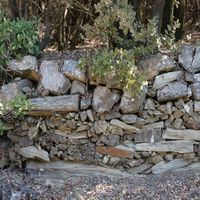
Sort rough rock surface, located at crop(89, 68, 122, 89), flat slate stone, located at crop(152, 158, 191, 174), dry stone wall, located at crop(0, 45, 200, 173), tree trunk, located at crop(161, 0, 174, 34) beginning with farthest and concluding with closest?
1. tree trunk, located at crop(161, 0, 174, 34)
2. flat slate stone, located at crop(152, 158, 191, 174)
3. dry stone wall, located at crop(0, 45, 200, 173)
4. rough rock surface, located at crop(89, 68, 122, 89)

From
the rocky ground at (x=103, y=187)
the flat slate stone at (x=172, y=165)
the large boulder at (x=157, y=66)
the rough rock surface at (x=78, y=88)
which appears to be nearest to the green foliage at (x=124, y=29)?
the large boulder at (x=157, y=66)

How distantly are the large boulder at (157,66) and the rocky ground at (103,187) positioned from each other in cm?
96

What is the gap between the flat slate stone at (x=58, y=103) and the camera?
4.02m

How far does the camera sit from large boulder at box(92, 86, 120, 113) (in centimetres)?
397

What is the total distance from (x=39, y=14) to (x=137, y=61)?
147 cm

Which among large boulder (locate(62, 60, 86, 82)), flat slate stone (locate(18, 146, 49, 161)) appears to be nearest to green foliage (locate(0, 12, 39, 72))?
large boulder (locate(62, 60, 86, 82))

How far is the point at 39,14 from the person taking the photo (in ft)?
16.1

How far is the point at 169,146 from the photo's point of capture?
4039mm

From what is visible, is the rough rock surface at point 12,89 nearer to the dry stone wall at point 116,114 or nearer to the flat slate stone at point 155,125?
the dry stone wall at point 116,114

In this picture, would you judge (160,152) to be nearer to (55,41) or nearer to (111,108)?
(111,108)

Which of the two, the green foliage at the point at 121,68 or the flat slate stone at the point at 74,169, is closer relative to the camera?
the green foliage at the point at 121,68

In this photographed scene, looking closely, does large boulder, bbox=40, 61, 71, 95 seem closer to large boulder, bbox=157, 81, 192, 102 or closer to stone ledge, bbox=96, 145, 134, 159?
stone ledge, bbox=96, 145, 134, 159

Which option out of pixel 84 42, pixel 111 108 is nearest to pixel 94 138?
pixel 111 108

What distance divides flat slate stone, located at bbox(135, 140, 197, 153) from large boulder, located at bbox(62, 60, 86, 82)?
832 millimetres
